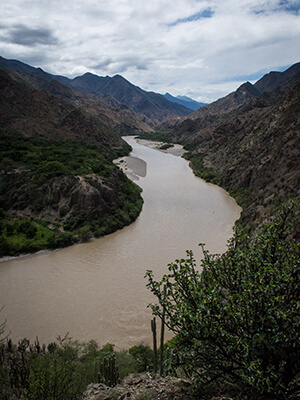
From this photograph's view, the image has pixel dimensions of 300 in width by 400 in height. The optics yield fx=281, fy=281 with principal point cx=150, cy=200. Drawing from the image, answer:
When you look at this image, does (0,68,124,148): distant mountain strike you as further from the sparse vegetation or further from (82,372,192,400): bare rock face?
(82,372,192,400): bare rock face

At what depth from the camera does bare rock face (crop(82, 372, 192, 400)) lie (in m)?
6.62

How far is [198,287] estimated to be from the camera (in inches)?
231

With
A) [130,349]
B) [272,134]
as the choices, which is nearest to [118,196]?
[130,349]

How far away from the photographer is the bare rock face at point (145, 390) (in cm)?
662

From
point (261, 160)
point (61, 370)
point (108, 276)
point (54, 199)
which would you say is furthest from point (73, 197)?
point (261, 160)

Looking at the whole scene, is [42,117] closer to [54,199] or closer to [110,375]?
[54,199]

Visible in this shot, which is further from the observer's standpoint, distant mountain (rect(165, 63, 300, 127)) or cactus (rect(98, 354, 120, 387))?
distant mountain (rect(165, 63, 300, 127))

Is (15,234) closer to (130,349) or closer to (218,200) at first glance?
(130,349)

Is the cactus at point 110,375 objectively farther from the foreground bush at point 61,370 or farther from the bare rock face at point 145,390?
the bare rock face at point 145,390

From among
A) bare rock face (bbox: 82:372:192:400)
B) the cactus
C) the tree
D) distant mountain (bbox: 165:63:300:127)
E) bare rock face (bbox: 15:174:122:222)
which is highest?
distant mountain (bbox: 165:63:300:127)

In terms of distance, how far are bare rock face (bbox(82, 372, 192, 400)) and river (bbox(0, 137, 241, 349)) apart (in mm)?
6449

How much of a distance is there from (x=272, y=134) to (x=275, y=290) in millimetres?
42856

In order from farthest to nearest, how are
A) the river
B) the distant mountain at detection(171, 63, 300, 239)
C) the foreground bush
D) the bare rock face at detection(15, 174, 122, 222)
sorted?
the bare rock face at detection(15, 174, 122, 222), the distant mountain at detection(171, 63, 300, 239), the river, the foreground bush

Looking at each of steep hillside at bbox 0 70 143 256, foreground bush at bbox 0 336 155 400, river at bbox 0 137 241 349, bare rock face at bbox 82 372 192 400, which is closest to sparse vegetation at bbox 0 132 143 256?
steep hillside at bbox 0 70 143 256
